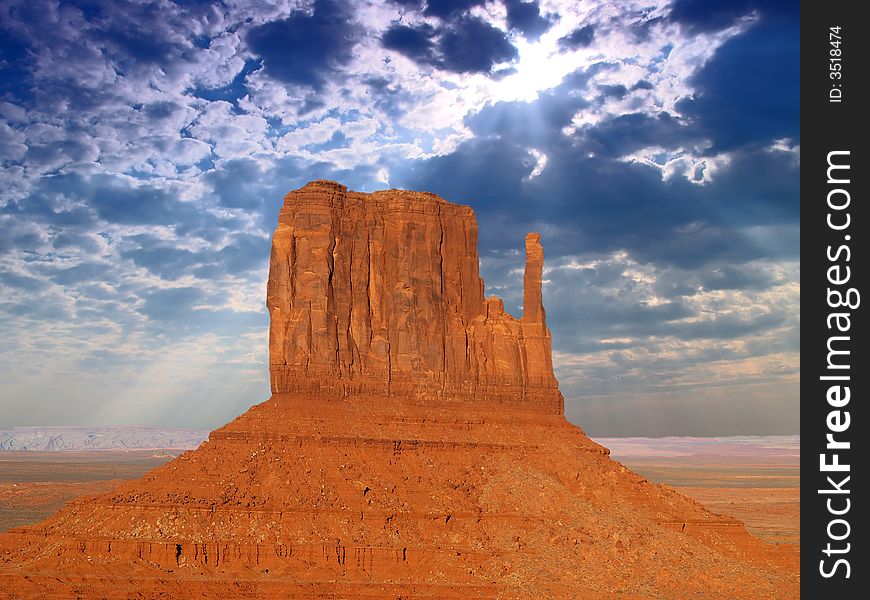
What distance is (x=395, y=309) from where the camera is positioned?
76562 mm

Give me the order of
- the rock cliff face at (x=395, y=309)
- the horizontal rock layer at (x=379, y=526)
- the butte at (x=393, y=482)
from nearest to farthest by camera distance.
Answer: the horizontal rock layer at (x=379, y=526) → the butte at (x=393, y=482) → the rock cliff face at (x=395, y=309)

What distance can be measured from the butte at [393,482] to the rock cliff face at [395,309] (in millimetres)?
110

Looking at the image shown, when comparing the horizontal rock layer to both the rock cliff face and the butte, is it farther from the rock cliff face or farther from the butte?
the rock cliff face

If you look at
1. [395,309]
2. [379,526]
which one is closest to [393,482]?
[379,526]

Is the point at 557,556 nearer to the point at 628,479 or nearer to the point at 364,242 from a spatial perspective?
the point at 628,479

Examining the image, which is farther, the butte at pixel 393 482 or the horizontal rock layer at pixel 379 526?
the butte at pixel 393 482

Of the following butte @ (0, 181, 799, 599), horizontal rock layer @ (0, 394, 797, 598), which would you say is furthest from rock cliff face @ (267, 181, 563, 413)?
horizontal rock layer @ (0, 394, 797, 598)

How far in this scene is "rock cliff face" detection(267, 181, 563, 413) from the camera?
73.9 meters

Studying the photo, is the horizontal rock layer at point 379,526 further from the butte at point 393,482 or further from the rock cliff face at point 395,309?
the rock cliff face at point 395,309

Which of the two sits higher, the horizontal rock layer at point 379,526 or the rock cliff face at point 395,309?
the rock cliff face at point 395,309

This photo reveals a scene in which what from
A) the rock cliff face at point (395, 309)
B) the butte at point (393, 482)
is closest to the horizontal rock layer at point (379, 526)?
the butte at point (393, 482)

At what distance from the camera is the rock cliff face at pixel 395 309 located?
242 ft

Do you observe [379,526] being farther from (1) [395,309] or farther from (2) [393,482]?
(1) [395,309]
